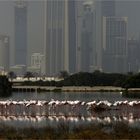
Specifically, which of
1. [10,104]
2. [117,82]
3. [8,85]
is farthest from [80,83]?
[10,104]

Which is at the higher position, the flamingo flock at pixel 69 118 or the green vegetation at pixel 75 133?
the green vegetation at pixel 75 133

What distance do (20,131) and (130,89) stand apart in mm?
103614

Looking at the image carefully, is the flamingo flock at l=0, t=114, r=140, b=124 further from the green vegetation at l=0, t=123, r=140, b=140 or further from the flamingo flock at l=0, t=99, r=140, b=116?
the green vegetation at l=0, t=123, r=140, b=140

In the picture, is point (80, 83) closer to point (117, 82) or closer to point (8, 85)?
point (117, 82)

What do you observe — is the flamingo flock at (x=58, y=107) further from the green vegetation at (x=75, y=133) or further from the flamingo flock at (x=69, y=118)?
the green vegetation at (x=75, y=133)

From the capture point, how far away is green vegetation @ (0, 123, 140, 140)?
26.9m

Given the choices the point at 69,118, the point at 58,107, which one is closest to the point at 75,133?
the point at 69,118

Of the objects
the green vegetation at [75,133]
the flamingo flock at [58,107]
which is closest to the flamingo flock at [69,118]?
the flamingo flock at [58,107]

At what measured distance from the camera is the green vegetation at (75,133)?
1058 inches

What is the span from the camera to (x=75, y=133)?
28.1 meters

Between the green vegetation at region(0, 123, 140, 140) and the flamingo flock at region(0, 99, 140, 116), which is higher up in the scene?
the green vegetation at region(0, 123, 140, 140)

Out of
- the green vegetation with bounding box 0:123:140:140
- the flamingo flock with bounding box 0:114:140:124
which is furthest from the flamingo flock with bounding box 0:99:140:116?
the green vegetation with bounding box 0:123:140:140

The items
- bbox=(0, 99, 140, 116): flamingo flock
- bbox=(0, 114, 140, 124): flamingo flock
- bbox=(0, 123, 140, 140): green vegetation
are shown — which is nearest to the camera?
bbox=(0, 123, 140, 140): green vegetation

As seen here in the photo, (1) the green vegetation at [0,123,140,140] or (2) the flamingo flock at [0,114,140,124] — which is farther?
(2) the flamingo flock at [0,114,140,124]
